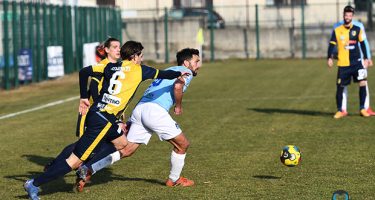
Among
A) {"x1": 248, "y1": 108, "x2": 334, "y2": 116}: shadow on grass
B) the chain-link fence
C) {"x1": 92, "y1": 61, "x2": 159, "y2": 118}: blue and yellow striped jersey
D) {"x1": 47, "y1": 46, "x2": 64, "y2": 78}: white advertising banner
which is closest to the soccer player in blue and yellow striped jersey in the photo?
{"x1": 92, "y1": 61, "x2": 159, "y2": 118}: blue and yellow striped jersey

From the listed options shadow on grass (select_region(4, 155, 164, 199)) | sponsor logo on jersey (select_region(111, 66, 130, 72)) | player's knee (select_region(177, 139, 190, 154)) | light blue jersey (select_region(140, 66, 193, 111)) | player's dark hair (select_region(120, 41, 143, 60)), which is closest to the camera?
sponsor logo on jersey (select_region(111, 66, 130, 72))

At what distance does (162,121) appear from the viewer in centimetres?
1070

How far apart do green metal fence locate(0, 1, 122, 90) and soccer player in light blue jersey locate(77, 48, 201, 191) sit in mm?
18192

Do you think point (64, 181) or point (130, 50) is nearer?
point (130, 50)

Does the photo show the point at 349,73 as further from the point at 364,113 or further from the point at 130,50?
the point at 130,50

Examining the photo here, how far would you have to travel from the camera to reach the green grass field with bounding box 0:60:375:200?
10805 millimetres

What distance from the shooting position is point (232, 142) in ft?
49.6

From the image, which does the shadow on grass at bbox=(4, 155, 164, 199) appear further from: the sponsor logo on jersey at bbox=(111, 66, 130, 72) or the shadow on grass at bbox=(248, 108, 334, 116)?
the shadow on grass at bbox=(248, 108, 334, 116)

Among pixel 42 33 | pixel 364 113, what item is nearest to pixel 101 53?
pixel 364 113

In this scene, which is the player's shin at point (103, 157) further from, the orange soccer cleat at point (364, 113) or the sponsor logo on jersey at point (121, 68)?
the orange soccer cleat at point (364, 113)

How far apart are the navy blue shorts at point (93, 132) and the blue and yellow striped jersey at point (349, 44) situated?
365 inches

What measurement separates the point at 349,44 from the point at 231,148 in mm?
5383

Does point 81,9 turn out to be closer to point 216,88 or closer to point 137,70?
point 216,88

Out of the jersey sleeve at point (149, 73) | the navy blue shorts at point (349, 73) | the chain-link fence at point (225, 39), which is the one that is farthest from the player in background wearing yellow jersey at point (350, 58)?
the chain-link fence at point (225, 39)
